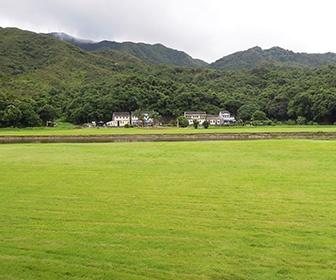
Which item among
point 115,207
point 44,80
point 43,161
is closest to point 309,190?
point 115,207

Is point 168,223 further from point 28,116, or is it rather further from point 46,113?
point 46,113

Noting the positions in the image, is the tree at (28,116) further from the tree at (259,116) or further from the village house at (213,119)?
the tree at (259,116)

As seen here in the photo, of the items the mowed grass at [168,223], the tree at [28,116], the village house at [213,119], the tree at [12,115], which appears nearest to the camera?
the mowed grass at [168,223]

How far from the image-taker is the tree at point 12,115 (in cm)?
8338

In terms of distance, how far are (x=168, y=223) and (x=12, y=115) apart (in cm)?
7985

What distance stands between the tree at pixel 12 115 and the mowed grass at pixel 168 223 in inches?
2680

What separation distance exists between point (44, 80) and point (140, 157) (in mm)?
155112

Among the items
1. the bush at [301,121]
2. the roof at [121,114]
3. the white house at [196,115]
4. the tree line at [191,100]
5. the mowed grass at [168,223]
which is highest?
the tree line at [191,100]

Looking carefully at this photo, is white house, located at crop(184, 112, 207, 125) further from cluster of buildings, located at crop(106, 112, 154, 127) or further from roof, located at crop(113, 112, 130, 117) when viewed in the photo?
roof, located at crop(113, 112, 130, 117)

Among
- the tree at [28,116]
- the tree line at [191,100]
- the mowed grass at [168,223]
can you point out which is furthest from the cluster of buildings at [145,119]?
the mowed grass at [168,223]

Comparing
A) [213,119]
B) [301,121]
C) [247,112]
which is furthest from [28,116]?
[301,121]

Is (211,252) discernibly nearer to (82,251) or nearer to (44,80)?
(82,251)

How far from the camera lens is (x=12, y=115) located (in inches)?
3292

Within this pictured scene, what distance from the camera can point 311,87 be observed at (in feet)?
360
